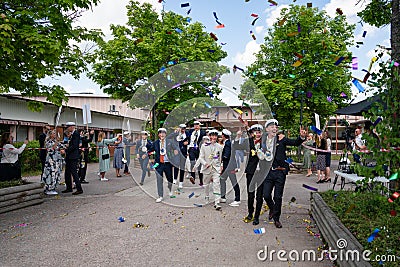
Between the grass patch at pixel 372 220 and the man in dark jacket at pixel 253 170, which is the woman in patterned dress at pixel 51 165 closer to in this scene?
the man in dark jacket at pixel 253 170

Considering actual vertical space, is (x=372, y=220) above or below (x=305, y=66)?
below

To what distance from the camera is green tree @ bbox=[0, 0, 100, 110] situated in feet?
22.8

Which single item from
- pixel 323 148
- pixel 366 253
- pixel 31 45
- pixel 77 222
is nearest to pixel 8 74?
pixel 31 45

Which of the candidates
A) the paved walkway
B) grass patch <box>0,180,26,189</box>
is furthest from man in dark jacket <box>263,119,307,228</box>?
grass patch <box>0,180,26,189</box>

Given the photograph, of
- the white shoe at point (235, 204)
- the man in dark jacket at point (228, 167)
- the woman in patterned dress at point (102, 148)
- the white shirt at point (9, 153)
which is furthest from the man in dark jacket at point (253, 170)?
the woman in patterned dress at point (102, 148)

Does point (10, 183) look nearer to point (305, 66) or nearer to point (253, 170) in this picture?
point (253, 170)

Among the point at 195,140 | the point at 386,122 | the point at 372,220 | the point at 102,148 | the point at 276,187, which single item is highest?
the point at 386,122

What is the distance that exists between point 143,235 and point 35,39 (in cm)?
442

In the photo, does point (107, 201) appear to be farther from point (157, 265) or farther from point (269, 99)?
point (269, 99)

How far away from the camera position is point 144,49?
18719mm

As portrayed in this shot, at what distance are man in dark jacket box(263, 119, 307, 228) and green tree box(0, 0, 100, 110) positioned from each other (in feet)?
15.5

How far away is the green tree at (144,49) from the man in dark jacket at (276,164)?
10.1 meters

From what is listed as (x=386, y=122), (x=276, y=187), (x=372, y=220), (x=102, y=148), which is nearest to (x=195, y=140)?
(x=102, y=148)

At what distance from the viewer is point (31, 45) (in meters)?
6.93
